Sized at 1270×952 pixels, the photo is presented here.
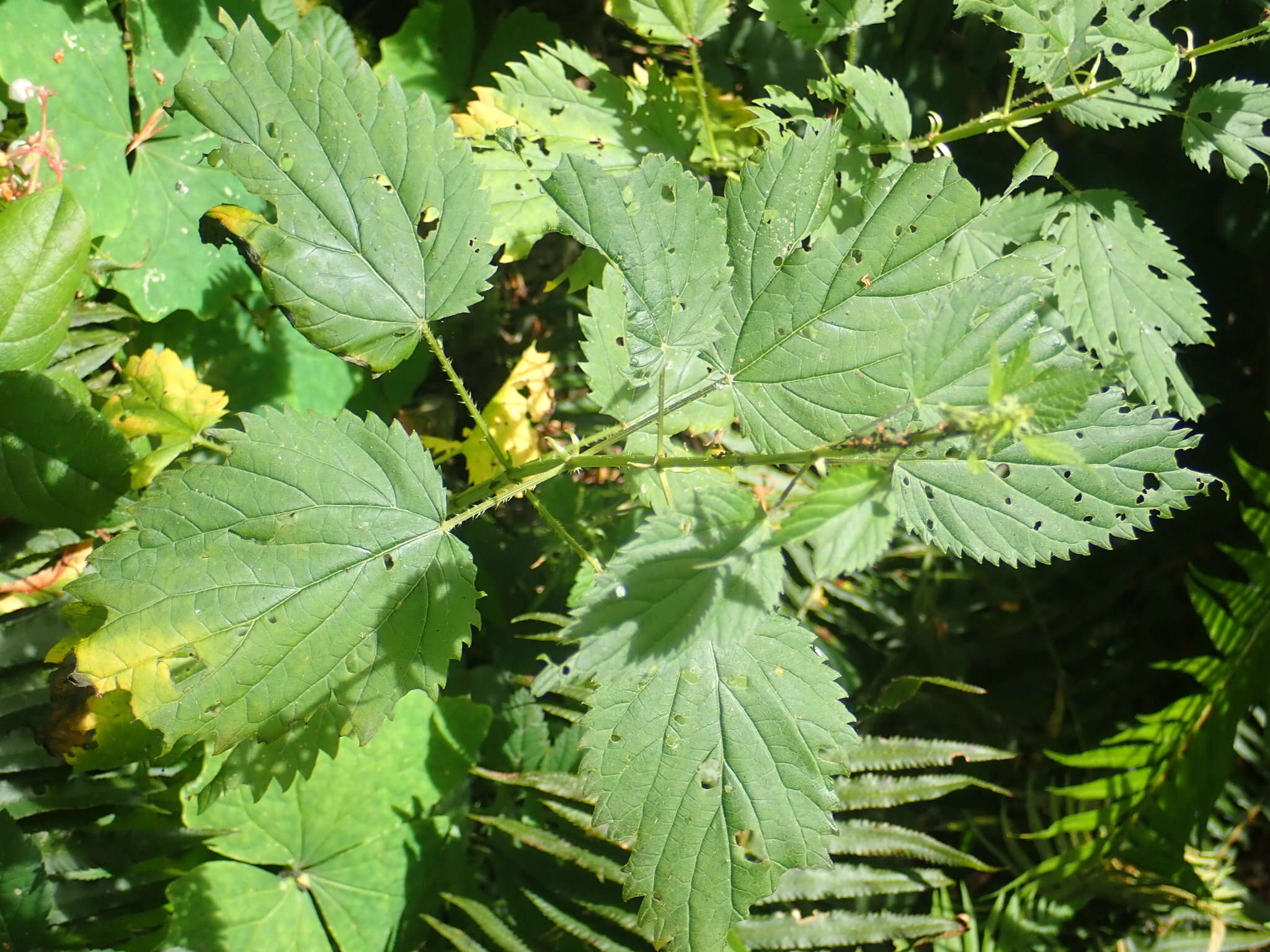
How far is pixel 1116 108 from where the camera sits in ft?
5.00

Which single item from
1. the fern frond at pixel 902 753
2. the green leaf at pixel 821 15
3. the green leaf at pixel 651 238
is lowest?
the fern frond at pixel 902 753

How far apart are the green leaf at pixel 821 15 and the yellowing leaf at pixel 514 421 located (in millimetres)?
855

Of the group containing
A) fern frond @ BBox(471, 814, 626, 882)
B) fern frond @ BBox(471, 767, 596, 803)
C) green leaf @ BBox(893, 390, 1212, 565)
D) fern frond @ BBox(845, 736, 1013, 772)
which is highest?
green leaf @ BBox(893, 390, 1212, 565)

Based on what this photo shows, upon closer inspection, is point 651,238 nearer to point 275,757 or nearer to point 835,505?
point 835,505

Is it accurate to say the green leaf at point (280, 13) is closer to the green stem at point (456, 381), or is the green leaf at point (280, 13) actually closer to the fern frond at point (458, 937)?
the green stem at point (456, 381)

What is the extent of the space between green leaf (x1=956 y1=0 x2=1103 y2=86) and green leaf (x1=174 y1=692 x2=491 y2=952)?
1564 millimetres

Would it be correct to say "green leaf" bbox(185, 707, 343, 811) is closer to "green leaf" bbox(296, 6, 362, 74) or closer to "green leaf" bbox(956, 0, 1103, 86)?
"green leaf" bbox(296, 6, 362, 74)

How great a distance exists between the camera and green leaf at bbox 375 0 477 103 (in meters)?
→ 1.99

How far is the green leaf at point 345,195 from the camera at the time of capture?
1140 millimetres

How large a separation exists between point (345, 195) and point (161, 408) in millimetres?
739

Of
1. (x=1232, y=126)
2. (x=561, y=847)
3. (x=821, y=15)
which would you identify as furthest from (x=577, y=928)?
(x=1232, y=126)

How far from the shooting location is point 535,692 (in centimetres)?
109

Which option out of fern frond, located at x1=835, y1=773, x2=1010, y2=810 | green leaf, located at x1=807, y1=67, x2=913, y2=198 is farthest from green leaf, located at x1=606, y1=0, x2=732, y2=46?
fern frond, located at x1=835, y1=773, x2=1010, y2=810

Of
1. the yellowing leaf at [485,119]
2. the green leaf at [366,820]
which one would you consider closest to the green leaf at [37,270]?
the yellowing leaf at [485,119]
